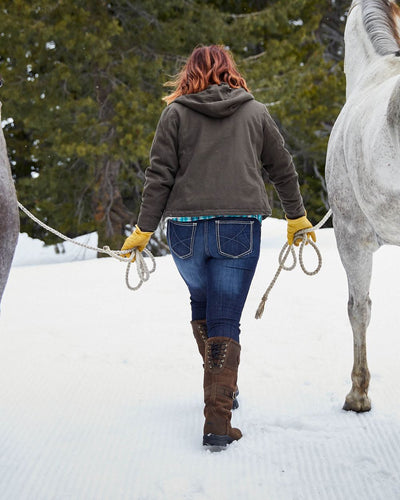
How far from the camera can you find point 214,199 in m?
2.56

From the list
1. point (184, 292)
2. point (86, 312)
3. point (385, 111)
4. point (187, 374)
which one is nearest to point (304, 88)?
point (184, 292)

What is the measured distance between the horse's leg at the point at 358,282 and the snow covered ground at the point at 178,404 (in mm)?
105

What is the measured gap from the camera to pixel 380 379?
3395mm

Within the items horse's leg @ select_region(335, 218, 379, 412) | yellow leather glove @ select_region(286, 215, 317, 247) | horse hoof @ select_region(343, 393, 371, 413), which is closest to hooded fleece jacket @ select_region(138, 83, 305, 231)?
yellow leather glove @ select_region(286, 215, 317, 247)

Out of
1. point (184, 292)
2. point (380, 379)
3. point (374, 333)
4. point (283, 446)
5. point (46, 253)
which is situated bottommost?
point (46, 253)

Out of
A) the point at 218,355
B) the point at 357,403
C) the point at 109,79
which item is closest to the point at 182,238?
the point at 218,355

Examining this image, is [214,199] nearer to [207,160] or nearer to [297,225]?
[207,160]

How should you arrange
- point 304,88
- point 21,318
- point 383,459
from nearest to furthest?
point 383,459, point 21,318, point 304,88

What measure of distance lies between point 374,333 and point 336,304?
99cm

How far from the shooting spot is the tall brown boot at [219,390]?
2516mm

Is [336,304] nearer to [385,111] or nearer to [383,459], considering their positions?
[383,459]

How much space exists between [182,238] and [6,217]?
1052 mm

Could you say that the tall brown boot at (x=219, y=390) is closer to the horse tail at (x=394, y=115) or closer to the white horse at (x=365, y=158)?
the white horse at (x=365, y=158)

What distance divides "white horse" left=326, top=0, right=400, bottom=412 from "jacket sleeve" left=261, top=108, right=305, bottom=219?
0.17 m
